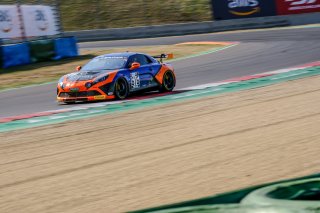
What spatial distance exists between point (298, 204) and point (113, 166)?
10.8ft

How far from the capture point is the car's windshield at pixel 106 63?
14.5m

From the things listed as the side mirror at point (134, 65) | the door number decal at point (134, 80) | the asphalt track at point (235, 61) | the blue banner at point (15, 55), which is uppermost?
the side mirror at point (134, 65)

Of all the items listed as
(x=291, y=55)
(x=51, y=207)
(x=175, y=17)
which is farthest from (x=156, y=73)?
(x=175, y=17)

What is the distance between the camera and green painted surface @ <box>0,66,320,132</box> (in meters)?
11.5

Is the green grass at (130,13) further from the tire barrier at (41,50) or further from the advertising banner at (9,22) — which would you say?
the advertising banner at (9,22)

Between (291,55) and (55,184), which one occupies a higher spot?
(55,184)

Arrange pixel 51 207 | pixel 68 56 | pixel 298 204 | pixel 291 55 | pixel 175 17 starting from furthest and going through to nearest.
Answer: pixel 175 17 → pixel 68 56 → pixel 291 55 → pixel 51 207 → pixel 298 204

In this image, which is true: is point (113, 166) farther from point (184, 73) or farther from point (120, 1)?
point (120, 1)

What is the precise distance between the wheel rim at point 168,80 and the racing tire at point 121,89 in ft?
4.28

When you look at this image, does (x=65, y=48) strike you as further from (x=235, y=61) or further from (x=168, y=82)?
(x=168, y=82)

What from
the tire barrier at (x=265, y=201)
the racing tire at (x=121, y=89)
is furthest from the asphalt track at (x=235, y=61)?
the tire barrier at (x=265, y=201)

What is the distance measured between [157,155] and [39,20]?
1904cm

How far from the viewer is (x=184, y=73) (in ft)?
63.0

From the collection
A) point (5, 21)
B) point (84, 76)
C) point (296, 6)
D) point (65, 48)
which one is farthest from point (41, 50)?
point (296, 6)
